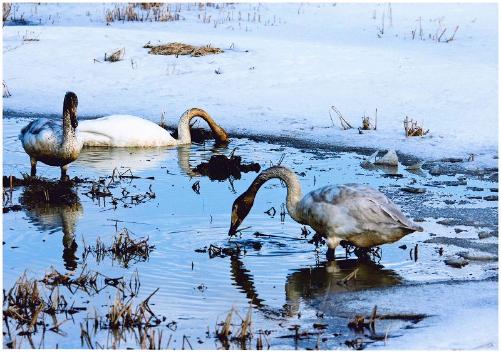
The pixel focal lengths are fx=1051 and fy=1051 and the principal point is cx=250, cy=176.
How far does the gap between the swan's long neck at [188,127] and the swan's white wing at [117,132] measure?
0.68 meters

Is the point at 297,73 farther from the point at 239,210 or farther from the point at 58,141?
the point at 239,210

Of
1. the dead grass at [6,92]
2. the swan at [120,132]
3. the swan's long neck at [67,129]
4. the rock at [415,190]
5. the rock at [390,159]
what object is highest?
the dead grass at [6,92]

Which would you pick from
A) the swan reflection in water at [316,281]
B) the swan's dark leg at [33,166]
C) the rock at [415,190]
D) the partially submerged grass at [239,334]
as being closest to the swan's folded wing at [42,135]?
the swan's dark leg at [33,166]

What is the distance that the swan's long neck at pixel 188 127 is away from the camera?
14773mm

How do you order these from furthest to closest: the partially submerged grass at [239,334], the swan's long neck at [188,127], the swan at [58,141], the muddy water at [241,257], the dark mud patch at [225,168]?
the swan's long neck at [188,127], the dark mud patch at [225,168], the swan at [58,141], the muddy water at [241,257], the partially submerged grass at [239,334]

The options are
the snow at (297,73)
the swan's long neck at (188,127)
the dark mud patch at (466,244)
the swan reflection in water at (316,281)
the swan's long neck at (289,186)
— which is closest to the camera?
the swan reflection in water at (316,281)

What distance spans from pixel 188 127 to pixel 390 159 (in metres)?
3.60

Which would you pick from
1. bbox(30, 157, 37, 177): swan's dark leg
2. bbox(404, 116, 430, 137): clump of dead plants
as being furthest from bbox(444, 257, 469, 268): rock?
bbox(404, 116, 430, 137): clump of dead plants

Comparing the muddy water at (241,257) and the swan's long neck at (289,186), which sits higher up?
the swan's long neck at (289,186)

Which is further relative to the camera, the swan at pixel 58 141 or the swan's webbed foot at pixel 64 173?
the swan's webbed foot at pixel 64 173

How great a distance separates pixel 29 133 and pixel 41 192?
1173 mm

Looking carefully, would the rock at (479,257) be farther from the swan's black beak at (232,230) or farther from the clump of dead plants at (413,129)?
the clump of dead plants at (413,129)

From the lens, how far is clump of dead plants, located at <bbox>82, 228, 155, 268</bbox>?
8641mm

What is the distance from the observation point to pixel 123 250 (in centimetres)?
874
